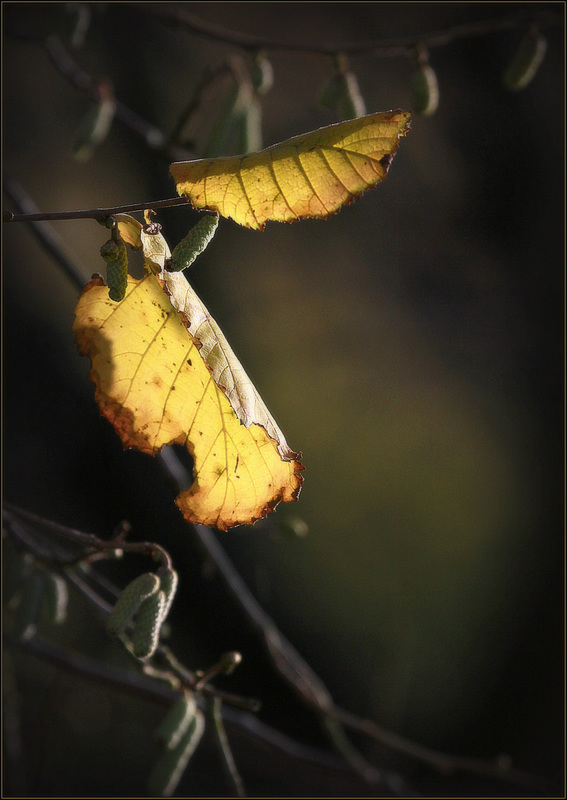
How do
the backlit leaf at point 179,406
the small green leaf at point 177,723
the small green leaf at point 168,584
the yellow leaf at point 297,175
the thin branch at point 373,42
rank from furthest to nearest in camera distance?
the thin branch at point 373,42 → the small green leaf at point 177,723 → the small green leaf at point 168,584 → the backlit leaf at point 179,406 → the yellow leaf at point 297,175

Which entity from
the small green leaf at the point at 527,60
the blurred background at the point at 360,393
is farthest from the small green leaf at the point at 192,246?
the blurred background at the point at 360,393

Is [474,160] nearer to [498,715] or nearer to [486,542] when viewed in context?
[486,542]

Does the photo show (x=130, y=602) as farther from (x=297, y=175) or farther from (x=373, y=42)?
(x=373, y=42)

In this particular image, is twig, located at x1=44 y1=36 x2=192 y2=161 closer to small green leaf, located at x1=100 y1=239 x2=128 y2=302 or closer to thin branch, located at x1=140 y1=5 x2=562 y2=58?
thin branch, located at x1=140 y1=5 x2=562 y2=58

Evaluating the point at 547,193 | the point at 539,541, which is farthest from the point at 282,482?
the point at 547,193

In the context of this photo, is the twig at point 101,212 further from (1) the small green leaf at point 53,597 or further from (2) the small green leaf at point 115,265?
(1) the small green leaf at point 53,597

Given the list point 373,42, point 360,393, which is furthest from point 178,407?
point 360,393

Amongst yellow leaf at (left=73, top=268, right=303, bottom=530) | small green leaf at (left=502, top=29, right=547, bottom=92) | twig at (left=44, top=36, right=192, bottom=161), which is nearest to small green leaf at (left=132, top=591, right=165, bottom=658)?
yellow leaf at (left=73, top=268, right=303, bottom=530)
